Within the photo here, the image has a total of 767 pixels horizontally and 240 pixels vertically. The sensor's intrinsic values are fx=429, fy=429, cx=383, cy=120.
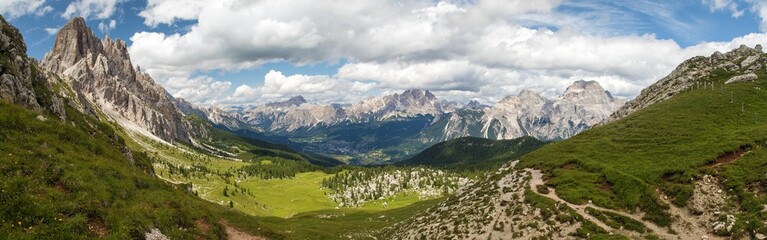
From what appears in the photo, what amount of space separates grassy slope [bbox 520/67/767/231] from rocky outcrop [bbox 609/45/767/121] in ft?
81.8

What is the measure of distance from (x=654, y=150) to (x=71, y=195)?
7411 cm

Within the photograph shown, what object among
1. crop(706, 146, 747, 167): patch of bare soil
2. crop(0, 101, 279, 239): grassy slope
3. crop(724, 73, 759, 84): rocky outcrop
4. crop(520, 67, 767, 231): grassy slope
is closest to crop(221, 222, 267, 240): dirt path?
crop(0, 101, 279, 239): grassy slope

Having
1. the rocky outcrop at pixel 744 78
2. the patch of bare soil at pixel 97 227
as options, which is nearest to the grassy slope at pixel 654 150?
the rocky outcrop at pixel 744 78

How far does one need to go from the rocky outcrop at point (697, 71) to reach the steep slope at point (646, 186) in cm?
4015

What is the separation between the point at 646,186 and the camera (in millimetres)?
53969

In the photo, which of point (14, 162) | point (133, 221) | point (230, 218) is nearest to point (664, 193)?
point (230, 218)

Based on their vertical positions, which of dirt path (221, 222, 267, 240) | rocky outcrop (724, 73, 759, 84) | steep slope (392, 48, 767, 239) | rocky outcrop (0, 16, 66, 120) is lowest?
dirt path (221, 222, 267, 240)

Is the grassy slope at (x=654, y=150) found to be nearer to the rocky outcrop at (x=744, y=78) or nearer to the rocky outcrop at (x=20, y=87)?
the rocky outcrop at (x=744, y=78)

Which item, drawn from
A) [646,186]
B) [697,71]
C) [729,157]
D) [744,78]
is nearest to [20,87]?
[646,186]

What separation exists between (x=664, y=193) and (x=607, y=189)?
6.82 metres

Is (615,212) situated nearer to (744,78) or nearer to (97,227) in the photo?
(97,227)

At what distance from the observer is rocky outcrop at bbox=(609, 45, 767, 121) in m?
124

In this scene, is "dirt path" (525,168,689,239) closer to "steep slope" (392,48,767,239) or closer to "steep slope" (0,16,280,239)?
"steep slope" (392,48,767,239)

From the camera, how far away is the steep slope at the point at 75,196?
2472cm
